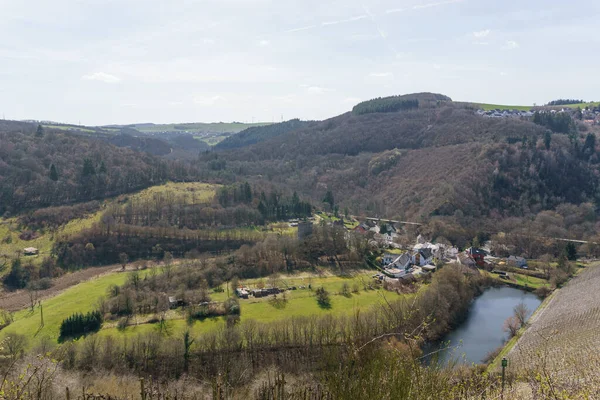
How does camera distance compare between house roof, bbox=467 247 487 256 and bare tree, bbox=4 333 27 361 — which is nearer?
bare tree, bbox=4 333 27 361

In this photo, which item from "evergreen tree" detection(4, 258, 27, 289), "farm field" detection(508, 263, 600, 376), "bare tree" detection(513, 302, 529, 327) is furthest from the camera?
"evergreen tree" detection(4, 258, 27, 289)

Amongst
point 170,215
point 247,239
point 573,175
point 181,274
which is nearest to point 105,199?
point 170,215

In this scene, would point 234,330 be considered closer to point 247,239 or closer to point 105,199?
point 247,239

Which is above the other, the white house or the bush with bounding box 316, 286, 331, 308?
the bush with bounding box 316, 286, 331, 308

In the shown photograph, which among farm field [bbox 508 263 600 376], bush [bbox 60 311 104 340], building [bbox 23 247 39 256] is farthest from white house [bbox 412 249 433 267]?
building [bbox 23 247 39 256]

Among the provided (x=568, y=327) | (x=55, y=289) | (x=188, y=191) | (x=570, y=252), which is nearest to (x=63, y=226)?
(x=55, y=289)

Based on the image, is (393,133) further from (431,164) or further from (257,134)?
(257,134)

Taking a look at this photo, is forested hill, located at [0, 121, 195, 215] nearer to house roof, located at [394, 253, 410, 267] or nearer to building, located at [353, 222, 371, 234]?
building, located at [353, 222, 371, 234]
